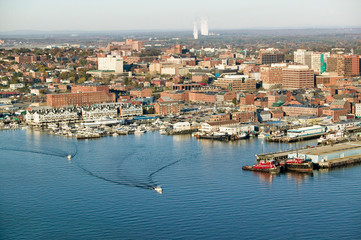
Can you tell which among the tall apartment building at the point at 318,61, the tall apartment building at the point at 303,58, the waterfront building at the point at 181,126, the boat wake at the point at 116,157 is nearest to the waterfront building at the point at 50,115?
the boat wake at the point at 116,157

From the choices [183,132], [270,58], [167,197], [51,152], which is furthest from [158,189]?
[270,58]

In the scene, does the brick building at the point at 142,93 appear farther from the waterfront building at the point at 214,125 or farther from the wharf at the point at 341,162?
the wharf at the point at 341,162

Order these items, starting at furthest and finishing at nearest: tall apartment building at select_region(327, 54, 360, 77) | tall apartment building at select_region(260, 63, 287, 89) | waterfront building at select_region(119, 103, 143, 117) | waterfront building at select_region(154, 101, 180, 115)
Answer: tall apartment building at select_region(327, 54, 360, 77) < tall apartment building at select_region(260, 63, 287, 89) < waterfront building at select_region(154, 101, 180, 115) < waterfront building at select_region(119, 103, 143, 117)

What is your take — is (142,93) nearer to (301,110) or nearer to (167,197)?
(301,110)

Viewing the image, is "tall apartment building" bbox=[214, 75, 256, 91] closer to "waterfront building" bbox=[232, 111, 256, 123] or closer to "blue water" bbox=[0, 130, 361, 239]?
"waterfront building" bbox=[232, 111, 256, 123]

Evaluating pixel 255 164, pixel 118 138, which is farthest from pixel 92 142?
pixel 255 164

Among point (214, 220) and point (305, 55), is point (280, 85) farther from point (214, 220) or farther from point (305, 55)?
point (214, 220)

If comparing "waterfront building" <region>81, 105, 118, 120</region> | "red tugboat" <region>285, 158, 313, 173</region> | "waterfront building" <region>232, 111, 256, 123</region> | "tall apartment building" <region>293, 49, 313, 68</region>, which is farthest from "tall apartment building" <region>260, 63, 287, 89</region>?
"red tugboat" <region>285, 158, 313, 173</region>
